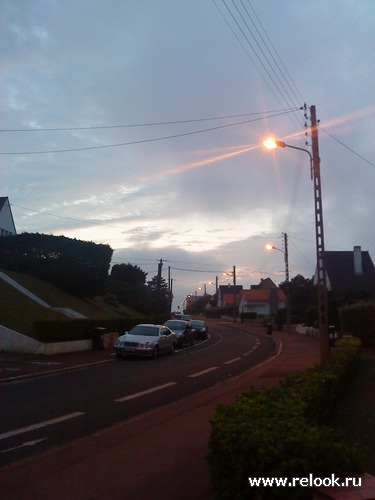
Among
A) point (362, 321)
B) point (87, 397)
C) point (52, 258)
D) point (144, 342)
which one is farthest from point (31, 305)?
point (87, 397)

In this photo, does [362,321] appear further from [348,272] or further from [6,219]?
[6,219]

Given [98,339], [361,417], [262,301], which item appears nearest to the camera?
[361,417]

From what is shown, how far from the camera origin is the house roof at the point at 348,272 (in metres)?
57.5

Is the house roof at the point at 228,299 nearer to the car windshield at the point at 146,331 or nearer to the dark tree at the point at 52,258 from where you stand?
the dark tree at the point at 52,258

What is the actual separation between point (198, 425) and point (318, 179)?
10.8 metres

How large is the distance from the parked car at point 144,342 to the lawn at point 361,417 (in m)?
10.5

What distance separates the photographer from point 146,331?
83.5 feet

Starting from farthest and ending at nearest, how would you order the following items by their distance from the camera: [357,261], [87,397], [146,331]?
1. [357,261]
2. [146,331]
3. [87,397]

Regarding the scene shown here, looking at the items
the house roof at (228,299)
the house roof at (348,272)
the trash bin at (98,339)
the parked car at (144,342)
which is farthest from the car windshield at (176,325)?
the house roof at (228,299)

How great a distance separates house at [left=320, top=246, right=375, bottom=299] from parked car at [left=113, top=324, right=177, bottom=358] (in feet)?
111

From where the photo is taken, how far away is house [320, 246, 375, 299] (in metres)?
57.5

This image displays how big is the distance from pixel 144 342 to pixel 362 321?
1111 cm

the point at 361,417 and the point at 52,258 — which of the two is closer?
the point at 361,417

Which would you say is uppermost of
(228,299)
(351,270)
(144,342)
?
(228,299)
